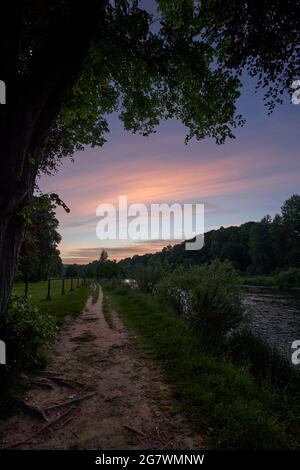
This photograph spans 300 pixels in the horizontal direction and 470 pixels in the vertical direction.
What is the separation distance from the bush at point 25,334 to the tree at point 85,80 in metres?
0.83

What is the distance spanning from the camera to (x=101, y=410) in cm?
463

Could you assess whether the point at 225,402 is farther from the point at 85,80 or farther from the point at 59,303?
the point at 59,303

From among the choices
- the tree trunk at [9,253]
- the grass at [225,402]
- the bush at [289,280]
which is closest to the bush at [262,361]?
the grass at [225,402]

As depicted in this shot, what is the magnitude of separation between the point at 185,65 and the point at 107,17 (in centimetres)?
196

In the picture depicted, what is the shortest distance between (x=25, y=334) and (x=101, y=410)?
2.29 m

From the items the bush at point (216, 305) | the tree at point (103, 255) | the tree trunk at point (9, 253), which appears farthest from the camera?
the tree at point (103, 255)

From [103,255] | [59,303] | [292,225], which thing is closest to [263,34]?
[59,303]

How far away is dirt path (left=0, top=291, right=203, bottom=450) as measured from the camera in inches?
149

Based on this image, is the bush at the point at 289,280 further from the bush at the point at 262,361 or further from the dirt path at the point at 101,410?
the dirt path at the point at 101,410

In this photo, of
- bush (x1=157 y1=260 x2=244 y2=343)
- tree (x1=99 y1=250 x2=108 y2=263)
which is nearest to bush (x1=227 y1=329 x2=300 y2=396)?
bush (x1=157 y1=260 x2=244 y2=343)

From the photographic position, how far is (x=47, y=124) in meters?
4.76

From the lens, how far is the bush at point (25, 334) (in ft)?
18.2

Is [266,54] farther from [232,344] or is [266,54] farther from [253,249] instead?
[253,249]
